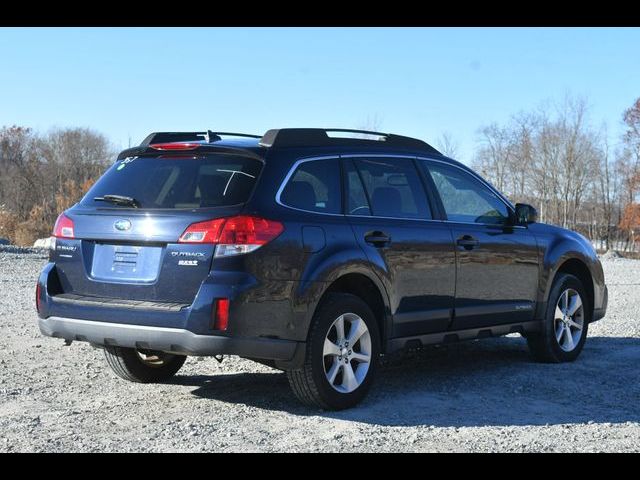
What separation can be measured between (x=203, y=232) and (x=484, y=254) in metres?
2.70

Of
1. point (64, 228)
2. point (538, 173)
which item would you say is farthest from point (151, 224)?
point (538, 173)

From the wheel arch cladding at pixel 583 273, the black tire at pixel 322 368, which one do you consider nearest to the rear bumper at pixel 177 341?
the black tire at pixel 322 368

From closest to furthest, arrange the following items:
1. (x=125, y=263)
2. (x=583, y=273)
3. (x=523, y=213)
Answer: (x=125, y=263), (x=523, y=213), (x=583, y=273)

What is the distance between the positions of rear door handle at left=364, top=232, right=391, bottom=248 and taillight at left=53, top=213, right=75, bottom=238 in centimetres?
200

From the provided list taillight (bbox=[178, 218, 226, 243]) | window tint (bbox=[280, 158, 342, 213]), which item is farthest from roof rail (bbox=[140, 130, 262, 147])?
taillight (bbox=[178, 218, 226, 243])

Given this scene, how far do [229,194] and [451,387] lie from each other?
98.2 inches

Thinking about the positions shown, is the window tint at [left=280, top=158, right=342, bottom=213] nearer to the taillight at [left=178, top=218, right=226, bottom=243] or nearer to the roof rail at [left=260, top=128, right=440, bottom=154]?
the roof rail at [left=260, top=128, right=440, bottom=154]

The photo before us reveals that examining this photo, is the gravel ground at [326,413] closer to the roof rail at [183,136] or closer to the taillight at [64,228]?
the taillight at [64,228]

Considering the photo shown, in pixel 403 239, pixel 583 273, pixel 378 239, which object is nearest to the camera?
pixel 378 239

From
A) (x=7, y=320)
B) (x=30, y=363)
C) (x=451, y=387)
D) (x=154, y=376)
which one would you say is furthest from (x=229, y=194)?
(x=7, y=320)

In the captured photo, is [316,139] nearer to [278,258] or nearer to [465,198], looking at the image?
[278,258]

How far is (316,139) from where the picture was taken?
6.21 m

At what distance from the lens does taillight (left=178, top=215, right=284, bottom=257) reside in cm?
533

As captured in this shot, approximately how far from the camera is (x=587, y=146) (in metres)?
51.2
